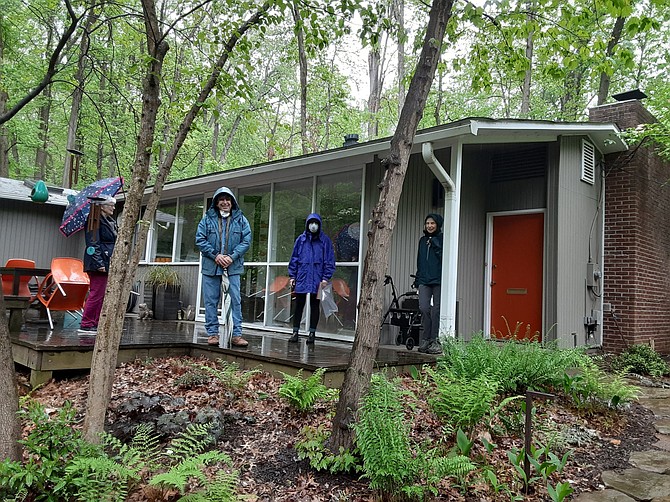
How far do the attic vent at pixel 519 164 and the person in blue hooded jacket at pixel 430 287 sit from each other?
2.26 metres

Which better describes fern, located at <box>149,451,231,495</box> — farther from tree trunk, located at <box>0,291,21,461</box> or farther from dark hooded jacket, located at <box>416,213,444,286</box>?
dark hooded jacket, located at <box>416,213,444,286</box>

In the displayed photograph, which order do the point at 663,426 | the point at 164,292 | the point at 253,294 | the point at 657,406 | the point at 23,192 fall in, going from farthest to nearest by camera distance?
the point at 23,192 → the point at 164,292 → the point at 253,294 → the point at 657,406 → the point at 663,426

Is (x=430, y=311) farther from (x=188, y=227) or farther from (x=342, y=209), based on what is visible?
(x=188, y=227)

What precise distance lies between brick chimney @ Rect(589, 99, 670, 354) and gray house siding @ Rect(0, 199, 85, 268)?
39.7ft

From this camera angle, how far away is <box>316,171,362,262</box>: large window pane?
7.29 metres

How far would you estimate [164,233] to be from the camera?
429 inches

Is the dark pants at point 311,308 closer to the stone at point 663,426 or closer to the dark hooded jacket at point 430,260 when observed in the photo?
the dark hooded jacket at point 430,260

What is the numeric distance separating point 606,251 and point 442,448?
5.99 meters

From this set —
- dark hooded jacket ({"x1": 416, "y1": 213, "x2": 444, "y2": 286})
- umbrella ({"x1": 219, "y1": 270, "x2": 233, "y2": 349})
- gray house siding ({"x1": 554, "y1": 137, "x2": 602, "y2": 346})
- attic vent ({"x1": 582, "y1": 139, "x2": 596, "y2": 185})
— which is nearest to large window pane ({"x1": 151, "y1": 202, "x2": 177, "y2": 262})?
umbrella ({"x1": 219, "y1": 270, "x2": 233, "y2": 349})

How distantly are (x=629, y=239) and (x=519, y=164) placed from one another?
208 centimetres

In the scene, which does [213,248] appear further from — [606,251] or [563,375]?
A: [606,251]

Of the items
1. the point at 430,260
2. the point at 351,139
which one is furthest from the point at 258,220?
the point at 430,260

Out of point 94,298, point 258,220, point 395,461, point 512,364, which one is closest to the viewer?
point 395,461

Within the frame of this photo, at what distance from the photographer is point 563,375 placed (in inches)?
163
